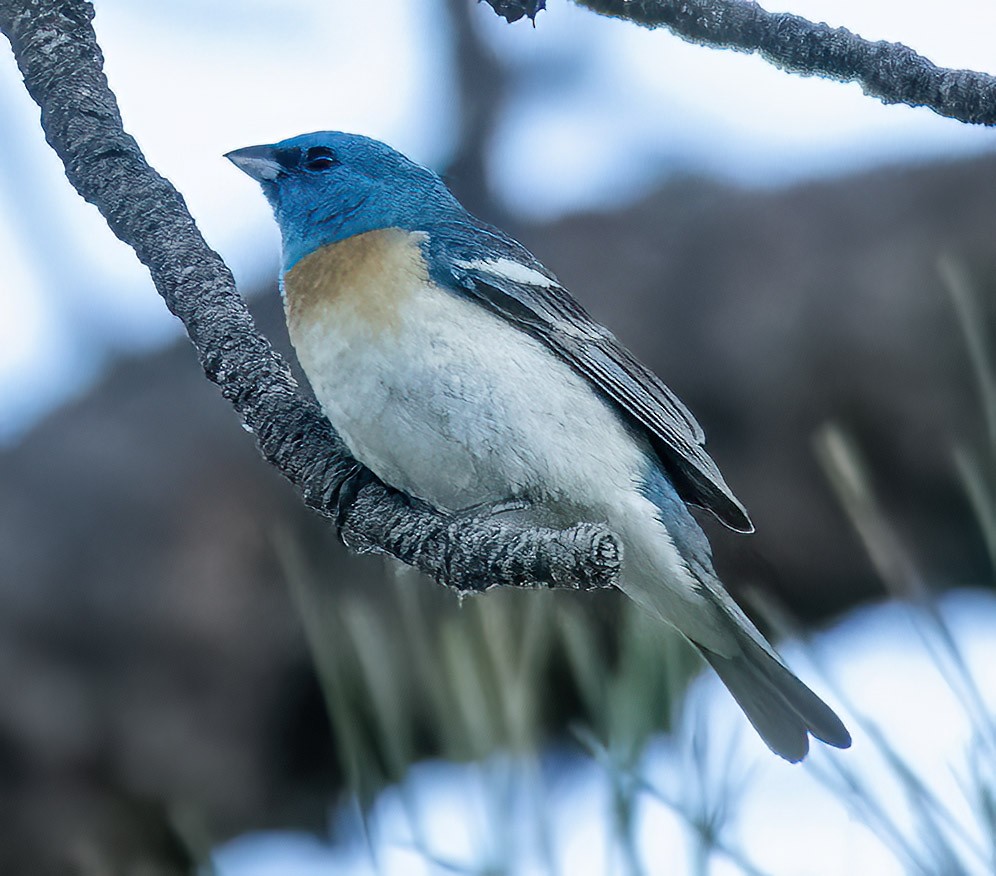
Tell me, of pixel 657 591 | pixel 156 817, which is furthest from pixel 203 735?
pixel 657 591

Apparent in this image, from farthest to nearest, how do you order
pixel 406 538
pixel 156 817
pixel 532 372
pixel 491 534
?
pixel 156 817
pixel 532 372
pixel 406 538
pixel 491 534

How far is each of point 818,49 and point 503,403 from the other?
52cm

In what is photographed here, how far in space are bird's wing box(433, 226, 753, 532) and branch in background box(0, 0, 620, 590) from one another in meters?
0.32

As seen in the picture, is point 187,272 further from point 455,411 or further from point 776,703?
point 776,703

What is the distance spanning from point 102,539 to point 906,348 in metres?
1.35

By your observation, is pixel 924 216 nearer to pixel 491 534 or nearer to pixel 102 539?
pixel 491 534

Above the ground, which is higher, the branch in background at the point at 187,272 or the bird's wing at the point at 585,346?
the bird's wing at the point at 585,346

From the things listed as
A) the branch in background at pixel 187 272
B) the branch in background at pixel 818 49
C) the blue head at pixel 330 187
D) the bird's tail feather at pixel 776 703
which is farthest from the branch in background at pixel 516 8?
the bird's tail feather at pixel 776 703

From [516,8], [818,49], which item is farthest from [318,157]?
[818,49]

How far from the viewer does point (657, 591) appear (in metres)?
1.59

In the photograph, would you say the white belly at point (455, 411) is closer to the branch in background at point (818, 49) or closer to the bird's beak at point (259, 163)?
the bird's beak at point (259, 163)

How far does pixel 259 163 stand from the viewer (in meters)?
1.77

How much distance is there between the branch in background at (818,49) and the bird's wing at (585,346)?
45 cm

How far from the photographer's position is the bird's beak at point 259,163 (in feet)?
5.79
